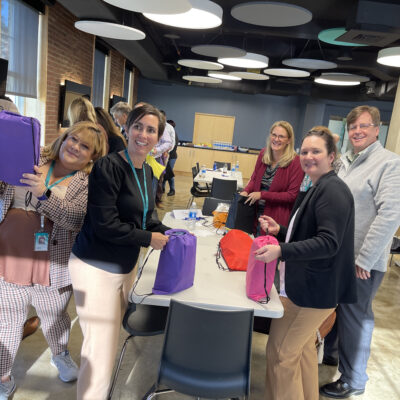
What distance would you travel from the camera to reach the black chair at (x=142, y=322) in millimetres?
2133

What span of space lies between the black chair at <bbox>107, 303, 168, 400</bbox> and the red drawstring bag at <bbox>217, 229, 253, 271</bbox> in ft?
1.63

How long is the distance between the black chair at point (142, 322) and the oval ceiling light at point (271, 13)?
304cm

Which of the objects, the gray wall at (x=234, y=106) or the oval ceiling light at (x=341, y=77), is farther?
the gray wall at (x=234, y=106)

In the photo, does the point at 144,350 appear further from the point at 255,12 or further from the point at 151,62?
the point at 151,62

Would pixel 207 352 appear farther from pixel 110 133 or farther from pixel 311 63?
pixel 311 63

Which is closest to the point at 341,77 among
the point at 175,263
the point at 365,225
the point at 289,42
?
the point at 289,42

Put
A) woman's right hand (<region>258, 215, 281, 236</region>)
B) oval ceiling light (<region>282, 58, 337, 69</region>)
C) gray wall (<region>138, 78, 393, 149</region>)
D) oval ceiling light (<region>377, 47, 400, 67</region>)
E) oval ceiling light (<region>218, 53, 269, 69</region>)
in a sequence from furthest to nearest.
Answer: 1. gray wall (<region>138, 78, 393, 149</region>)
2. oval ceiling light (<region>282, 58, 337, 69</region>)
3. oval ceiling light (<region>218, 53, 269, 69</region>)
4. oval ceiling light (<region>377, 47, 400, 67</region>)
5. woman's right hand (<region>258, 215, 281, 236</region>)

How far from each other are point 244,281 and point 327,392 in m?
1.08

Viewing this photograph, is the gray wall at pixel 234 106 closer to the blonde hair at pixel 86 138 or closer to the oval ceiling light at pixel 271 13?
the oval ceiling light at pixel 271 13

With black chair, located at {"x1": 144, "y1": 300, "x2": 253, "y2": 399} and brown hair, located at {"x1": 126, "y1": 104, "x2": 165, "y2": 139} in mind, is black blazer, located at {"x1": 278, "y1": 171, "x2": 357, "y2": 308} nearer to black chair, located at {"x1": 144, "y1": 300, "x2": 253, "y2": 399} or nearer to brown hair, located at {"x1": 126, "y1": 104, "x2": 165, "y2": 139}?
black chair, located at {"x1": 144, "y1": 300, "x2": 253, "y2": 399}

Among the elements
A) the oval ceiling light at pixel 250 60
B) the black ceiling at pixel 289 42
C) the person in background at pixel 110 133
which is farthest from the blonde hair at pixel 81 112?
the oval ceiling light at pixel 250 60

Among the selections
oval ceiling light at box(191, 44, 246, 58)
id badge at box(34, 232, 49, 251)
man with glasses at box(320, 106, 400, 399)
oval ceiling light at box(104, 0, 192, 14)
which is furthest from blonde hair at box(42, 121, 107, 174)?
oval ceiling light at box(191, 44, 246, 58)

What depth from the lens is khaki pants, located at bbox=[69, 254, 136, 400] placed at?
179 centimetres

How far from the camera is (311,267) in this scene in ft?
5.89
